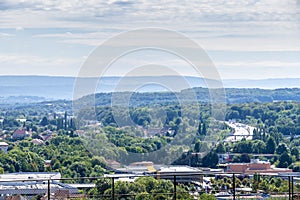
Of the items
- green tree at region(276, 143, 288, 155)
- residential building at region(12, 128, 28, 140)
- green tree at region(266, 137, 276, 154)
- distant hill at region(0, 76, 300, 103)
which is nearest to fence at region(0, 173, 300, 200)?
green tree at region(276, 143, 288, 155)

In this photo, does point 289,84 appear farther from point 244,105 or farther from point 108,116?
point 108,116

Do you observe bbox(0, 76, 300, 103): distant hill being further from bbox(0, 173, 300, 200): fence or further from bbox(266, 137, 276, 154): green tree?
bbox(0, 173, 300, 200): fence

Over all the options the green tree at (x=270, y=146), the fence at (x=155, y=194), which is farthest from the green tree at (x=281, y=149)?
the fence at (x=155, y=194)

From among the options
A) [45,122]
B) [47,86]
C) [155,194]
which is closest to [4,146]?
[45,122]

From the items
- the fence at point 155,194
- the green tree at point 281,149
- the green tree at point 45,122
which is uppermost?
the fence at point 155,194

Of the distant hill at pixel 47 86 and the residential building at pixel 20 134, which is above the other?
the distant hill at pixel 47 86

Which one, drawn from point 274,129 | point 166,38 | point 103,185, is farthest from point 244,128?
point 103,185

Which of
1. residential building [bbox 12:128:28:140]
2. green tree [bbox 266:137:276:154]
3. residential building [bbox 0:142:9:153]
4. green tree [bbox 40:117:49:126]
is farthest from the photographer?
green tree [bbox 40:117:49:126]

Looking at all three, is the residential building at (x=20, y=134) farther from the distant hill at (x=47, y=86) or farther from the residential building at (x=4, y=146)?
the residential building at (x=4, y=146)

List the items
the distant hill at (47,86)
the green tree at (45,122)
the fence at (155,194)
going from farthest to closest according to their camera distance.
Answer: the green tree at (45,122)
the distant hill at (47,86)
the fence at (155,194)
